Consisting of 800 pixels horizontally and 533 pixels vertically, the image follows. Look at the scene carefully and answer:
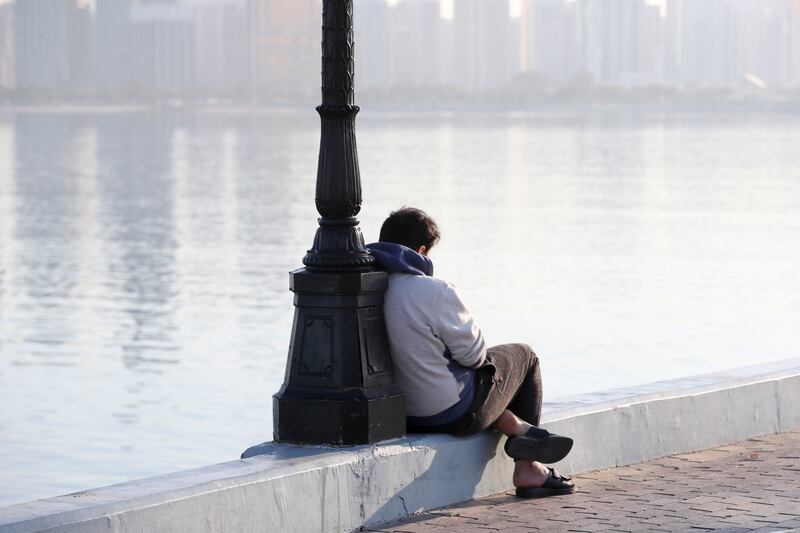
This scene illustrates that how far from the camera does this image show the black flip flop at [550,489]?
25.6 ft

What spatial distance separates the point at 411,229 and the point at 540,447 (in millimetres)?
1077

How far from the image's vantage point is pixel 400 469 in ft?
24.2

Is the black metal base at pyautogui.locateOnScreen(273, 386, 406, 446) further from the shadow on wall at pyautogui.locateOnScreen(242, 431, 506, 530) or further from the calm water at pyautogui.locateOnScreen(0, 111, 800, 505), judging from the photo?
the calm water at pyautogui.locateOnScreen(0, 111, 800, 505)

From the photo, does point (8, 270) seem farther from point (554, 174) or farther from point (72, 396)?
point (554, 174)

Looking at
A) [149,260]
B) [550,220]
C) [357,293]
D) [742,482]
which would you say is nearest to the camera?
[357,293]

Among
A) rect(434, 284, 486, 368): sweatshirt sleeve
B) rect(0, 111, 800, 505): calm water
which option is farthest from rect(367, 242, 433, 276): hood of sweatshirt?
rect(0, 111, 800, 505): calm water

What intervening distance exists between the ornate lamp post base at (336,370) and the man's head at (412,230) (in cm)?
27

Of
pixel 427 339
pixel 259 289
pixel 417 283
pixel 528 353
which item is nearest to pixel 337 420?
pixel 427 339

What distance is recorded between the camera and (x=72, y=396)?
71.9 ft

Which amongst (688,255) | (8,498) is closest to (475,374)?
(8,498)

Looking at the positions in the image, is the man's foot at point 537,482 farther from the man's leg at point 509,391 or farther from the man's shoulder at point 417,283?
the man's shoulder at point 417,283

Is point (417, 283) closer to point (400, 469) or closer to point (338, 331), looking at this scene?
point (338, 331)

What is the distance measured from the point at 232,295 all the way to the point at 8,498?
16.9 meters

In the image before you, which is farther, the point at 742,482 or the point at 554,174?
the point at 554,174
